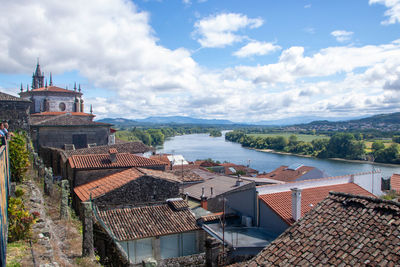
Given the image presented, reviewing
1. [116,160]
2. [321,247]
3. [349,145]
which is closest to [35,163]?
[116,160]

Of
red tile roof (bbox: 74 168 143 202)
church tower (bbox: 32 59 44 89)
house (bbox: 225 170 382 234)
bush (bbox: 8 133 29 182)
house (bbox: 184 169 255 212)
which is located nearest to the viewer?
bush (bbox: 8 133 29 182)

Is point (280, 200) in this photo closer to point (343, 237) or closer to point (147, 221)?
point (147, 221)

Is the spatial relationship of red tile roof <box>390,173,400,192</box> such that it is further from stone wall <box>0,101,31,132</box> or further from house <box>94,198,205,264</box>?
stone wall <box>0,101,31,132</box>

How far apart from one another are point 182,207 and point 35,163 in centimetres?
885

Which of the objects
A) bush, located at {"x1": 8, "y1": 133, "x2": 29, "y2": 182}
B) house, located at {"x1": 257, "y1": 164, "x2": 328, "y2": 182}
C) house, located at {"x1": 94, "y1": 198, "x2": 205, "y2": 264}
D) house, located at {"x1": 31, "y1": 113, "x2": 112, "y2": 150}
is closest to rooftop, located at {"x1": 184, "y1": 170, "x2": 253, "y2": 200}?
house, located at {"x1": 94, "y1": 198, "x2": 205, "y2": 264}

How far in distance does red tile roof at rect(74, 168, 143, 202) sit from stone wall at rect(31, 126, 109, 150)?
31.6 ft

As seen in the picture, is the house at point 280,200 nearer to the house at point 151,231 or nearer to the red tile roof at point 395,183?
the house at point 151,231

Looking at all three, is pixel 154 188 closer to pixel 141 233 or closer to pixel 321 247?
pixel 141 233

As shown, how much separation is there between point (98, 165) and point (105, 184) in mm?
2399

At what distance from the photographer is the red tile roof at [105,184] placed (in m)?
14.2

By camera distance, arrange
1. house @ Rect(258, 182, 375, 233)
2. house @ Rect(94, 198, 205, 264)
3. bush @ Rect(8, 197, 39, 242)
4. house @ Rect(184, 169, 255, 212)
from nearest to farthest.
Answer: bush @ Rect(8, 197, 39, 242) < house @ Rect(258, 182, 375, 233) < house @ Rect(94, 198, 205, 264) < house @ Rect(184, 169, 255, 212)

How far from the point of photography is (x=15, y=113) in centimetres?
1917

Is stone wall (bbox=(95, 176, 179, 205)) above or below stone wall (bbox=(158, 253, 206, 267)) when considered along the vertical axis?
above

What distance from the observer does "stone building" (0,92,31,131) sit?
18.9 meters
